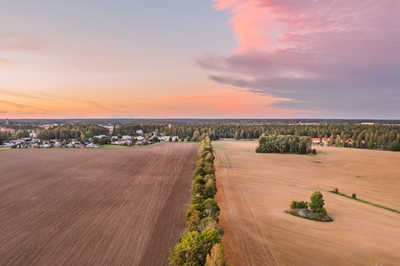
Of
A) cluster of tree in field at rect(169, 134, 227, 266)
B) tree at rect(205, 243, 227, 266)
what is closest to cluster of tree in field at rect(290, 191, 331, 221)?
cluster of tree in field at rect(169, 134, 227, 266)

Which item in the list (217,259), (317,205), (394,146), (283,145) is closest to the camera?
(217,259)

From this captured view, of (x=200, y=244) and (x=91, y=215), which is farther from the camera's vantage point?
(x=91, y=215)

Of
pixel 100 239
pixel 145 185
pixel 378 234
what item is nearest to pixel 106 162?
pixel 145 185

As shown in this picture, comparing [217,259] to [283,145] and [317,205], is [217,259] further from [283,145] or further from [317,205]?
[283,145]

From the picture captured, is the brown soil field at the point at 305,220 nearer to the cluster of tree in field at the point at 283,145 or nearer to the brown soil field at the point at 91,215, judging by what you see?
the brown soil field at the point at 91,215

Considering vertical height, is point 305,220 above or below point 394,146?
below

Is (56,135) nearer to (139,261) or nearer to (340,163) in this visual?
(340,163)

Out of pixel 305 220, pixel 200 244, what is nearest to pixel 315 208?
pixel 305 220
